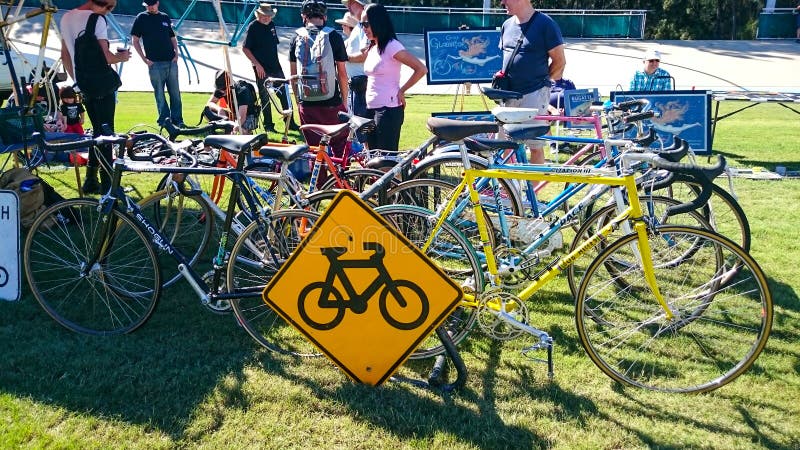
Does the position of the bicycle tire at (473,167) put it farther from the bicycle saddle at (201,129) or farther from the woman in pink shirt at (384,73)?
the bicycle saddle at (201,129)

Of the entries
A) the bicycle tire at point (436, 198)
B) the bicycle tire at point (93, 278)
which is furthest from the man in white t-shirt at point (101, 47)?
the bicycle tire at point (436, 198)

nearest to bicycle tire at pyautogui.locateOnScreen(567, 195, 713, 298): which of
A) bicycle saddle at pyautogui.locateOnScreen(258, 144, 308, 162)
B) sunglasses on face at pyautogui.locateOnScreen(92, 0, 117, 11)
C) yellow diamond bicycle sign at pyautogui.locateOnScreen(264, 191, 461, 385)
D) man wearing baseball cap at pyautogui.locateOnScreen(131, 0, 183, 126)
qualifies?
yellow diamond bicycle sign at pyautogui.locateOnScreen(264, 191, 461, 385)

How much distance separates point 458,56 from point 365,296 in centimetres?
772

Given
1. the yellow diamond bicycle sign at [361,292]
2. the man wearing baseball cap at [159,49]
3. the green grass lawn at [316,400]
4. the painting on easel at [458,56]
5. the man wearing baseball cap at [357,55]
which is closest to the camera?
the green grass lawn at [316,400]

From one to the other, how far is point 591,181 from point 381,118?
273 centimetres

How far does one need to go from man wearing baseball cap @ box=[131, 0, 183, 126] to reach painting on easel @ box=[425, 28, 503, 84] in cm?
406

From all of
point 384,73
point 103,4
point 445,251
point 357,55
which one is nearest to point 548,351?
point 445,251

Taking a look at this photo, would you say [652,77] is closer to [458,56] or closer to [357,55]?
[458,56]

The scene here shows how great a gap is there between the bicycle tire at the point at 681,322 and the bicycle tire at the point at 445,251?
58cm

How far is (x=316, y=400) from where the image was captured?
10.5 ft

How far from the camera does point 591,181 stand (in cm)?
322

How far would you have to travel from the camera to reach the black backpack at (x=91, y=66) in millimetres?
5738

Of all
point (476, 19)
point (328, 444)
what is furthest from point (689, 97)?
point (476, 19)

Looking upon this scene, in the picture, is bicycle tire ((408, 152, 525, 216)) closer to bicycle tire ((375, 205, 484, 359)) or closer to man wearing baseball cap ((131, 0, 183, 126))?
bicycle tire ((375, 205, 484, 359))
